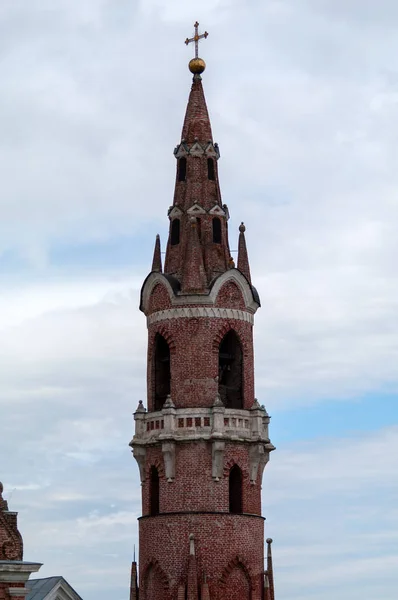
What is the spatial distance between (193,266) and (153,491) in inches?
410

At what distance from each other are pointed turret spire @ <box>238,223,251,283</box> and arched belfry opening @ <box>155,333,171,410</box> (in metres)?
5.17

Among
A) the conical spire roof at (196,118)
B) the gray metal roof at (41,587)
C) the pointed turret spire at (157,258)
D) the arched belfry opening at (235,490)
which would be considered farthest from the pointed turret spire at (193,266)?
the gray metal roof at (41,587)

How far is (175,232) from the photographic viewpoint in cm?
6344

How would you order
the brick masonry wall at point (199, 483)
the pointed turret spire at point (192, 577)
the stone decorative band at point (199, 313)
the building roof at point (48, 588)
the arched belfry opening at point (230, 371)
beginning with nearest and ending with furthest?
the building roof at point (48, 588)
the pointed turret spire at point (192, 577)
the brick masonry wall at point (199, 483)
the stone decorative band at point (199, 313)
the arched belfry opening at point (230, 371)

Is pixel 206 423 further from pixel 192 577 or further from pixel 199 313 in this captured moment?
pixel 192 577

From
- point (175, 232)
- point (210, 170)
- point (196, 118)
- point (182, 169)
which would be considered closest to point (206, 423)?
point (175, 232)

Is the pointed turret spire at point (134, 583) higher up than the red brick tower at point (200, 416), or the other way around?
the red brick tower at point (200, 416)

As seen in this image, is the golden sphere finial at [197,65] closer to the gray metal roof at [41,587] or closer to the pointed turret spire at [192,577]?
the pointed turret spire at [192,577]

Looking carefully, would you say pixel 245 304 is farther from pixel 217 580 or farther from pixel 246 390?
pixel 217 580

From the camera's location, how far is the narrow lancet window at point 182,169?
6406 cm

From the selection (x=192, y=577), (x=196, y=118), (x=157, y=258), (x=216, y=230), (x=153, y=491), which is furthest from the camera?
(x=196, y=118)

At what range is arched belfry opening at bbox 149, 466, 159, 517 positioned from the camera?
197 ft

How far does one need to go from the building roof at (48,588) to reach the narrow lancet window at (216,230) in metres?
21.6

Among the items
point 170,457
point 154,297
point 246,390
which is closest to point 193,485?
point 170,457
